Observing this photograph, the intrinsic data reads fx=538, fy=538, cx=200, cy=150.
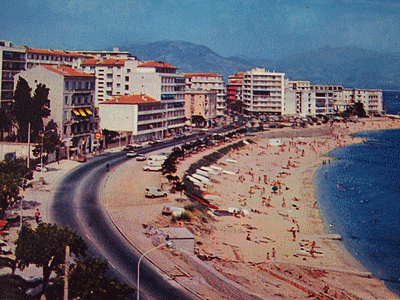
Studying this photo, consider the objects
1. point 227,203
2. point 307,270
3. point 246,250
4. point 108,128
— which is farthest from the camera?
point 108,128

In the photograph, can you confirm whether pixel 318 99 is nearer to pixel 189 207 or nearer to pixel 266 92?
pixel 266 92

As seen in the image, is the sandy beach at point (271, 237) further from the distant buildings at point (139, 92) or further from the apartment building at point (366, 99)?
the apartment building at point (366, 99)

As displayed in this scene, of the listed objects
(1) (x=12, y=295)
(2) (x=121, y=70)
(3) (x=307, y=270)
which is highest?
(2) (x=121, y=70)

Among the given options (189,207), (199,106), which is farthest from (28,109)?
(199,106)

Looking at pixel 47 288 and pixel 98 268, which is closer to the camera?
pixel 98 268

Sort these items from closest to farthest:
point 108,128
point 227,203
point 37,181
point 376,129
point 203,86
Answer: point 37,181, point 227,203, point 108,128, point 203,86, point 376,129

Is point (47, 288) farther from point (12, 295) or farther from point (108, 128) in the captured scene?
point (108, 128)

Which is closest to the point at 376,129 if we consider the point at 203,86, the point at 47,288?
the point at 203,86
